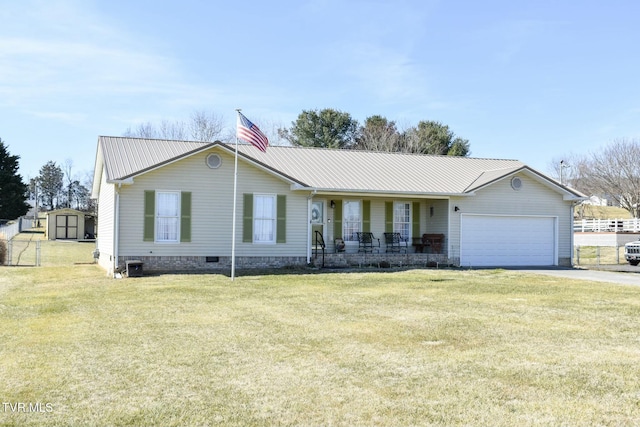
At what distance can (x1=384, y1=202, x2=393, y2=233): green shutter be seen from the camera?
75.2ft

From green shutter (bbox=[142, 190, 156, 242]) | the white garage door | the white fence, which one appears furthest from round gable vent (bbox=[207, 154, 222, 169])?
the white fence

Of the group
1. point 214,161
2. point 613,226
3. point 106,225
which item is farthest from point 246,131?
point 613,226

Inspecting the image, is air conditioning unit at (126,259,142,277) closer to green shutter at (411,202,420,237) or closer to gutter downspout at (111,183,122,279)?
gutter downspout at (111,183,122,279)

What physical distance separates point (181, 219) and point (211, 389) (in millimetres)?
13405

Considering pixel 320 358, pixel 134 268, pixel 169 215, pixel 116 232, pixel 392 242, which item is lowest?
pixel 320 358

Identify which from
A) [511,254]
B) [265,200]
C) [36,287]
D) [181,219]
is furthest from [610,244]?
[36,287]

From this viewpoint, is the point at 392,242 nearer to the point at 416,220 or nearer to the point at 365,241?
the point at 365,241

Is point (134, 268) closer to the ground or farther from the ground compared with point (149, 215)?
closer to the ground

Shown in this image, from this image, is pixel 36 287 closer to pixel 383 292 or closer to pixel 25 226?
pixel 383 292

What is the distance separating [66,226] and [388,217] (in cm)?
2910

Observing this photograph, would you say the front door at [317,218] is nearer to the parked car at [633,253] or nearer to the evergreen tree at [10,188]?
the parked car at [633,253]

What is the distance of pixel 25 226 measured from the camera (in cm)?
6047

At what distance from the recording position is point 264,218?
1973cm

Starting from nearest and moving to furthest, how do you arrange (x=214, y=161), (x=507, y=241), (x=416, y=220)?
1. (x=214, y=161)
2. (x=507, y=241)
3. (x=416, y=220)
